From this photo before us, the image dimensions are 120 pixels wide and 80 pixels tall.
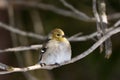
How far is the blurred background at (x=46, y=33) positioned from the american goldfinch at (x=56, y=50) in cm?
287

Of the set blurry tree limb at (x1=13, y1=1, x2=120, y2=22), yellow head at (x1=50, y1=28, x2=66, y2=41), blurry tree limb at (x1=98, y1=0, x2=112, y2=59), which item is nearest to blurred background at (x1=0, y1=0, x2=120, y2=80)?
blurry tree limb at (x1=13, y1=1, x2=120, y2=22)

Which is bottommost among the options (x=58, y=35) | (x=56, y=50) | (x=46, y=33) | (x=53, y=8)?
(x=56, y=50)

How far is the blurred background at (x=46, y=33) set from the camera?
7.84 metres

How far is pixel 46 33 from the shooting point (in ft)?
26.5

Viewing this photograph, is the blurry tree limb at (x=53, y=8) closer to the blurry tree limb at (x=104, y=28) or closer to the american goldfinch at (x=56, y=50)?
the blurry tree limb at (x=104, y=28)

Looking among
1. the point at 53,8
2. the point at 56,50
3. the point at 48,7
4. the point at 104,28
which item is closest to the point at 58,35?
the point at 56,50

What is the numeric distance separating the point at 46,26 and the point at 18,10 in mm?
509

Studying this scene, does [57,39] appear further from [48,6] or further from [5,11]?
[5,11]

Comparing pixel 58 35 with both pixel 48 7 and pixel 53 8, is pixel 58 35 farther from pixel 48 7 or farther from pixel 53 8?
pixel 48 7

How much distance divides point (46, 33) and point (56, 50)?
3.42 meters

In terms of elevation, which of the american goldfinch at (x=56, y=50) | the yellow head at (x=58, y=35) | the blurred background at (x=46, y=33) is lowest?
the american goldfinch at (x=56, y=50)

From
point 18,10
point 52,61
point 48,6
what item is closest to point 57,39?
point 52,61

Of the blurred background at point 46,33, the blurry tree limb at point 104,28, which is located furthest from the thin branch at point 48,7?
the blurry tree limb at point 104,28

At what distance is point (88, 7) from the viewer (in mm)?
7938
